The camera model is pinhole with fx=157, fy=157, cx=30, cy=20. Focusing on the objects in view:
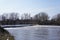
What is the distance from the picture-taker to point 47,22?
53.8 meters

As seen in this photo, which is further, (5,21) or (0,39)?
(5,21)

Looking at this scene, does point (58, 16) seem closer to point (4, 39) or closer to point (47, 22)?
point (47, 22)

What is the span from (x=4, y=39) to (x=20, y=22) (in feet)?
182

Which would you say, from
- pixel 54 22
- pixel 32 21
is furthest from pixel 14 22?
pixel 54 22

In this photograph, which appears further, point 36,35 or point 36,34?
point 36,34

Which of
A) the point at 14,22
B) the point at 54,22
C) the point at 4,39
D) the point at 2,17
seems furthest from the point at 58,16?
the point at 4,39

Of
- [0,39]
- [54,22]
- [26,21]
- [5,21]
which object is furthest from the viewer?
[26,21]

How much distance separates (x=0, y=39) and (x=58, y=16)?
2172 inches

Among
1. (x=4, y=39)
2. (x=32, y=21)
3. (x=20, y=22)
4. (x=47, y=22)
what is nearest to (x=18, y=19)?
(x=20, y=22)

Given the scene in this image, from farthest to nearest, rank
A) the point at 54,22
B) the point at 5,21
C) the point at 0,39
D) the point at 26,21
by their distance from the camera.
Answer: the point at 26,21 < the point at 5,21 < the point at 54,22 < the point at 0,39

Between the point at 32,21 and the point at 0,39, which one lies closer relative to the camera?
the point at 0,39

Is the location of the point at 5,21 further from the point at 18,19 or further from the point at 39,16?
the point at 39,16

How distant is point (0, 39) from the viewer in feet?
25.4

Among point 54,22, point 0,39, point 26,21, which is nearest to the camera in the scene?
point 0,39
